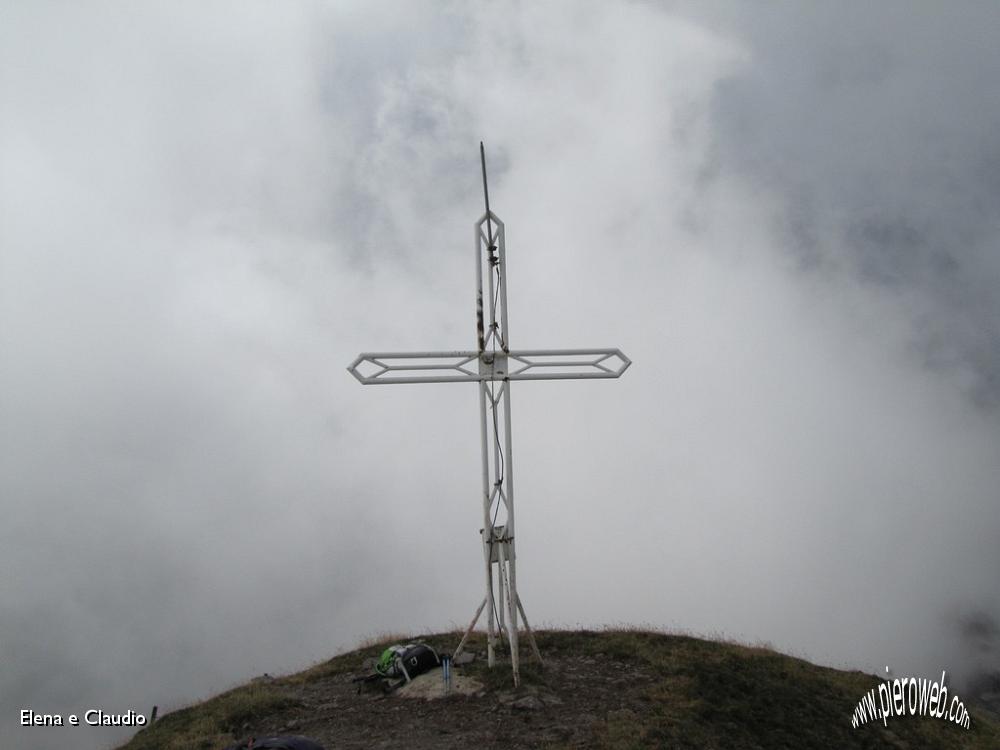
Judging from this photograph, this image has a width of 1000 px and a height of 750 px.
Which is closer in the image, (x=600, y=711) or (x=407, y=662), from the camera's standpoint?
(x=600, y=711)

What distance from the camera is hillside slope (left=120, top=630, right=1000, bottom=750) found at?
12.8m

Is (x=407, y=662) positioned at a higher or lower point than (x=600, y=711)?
higher

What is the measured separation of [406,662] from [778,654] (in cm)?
939

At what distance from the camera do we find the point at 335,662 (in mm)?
18984

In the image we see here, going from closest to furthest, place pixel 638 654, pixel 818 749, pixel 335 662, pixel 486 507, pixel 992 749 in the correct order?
pixel 818 749 < pixel 992 749 < pixel 486 507 < pixel 638 654 < pixel 335 662

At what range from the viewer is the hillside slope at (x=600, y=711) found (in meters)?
12.8

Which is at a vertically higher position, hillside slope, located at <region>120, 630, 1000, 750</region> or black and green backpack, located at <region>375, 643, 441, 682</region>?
black and green backpack, located at <region>375, 643, 441, 682</region>

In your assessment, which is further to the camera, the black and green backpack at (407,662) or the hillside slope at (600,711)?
the black and green backpack at (407,662)

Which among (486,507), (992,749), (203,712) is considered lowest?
(992,749)

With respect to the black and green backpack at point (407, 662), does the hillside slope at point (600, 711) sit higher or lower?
lower

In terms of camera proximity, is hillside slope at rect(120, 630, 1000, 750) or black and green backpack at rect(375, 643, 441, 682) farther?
black and green backpack at rect(375, 643, 441, 682)

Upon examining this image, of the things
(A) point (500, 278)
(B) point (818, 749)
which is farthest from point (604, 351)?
(B) point (818, 749)

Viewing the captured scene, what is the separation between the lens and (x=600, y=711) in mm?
13602

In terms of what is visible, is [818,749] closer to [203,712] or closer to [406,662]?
[406,662]
